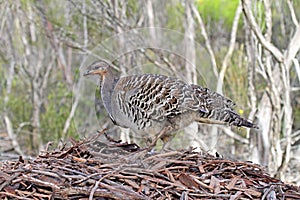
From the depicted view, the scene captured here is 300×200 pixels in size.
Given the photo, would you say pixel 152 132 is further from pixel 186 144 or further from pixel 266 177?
pixel 266 177

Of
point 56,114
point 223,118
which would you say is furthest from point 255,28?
point 56,114

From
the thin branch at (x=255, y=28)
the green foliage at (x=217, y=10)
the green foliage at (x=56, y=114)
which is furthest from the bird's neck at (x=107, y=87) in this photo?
the green foliage at (x=217, y=10)

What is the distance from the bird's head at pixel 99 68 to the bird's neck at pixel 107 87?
1 centimetres

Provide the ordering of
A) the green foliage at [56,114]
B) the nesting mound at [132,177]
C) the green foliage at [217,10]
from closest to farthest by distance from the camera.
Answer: the nesting mound at [132,177] → the green foliage at [56,114] → the green foliage at [217,10]

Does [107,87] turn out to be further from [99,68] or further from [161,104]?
[161,104]

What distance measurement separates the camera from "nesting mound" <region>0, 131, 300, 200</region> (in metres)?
1.17

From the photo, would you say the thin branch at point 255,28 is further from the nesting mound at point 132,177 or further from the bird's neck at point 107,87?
the nesting mound at point 132,177

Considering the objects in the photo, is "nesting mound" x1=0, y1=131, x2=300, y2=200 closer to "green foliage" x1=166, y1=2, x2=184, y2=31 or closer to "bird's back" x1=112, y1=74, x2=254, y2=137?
"bird's back" x1=112, y1=74, x2=254, y2=137

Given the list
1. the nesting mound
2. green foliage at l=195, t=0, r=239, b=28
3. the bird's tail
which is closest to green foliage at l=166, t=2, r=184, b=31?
green foliage at l=195, t=0, r=239, b=28

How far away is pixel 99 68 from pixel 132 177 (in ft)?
1.41

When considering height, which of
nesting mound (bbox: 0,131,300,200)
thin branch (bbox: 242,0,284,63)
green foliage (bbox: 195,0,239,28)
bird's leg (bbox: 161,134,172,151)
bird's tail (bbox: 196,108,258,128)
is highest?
green foliage (bbox: 195,0,239,28)

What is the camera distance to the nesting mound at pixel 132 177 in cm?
117

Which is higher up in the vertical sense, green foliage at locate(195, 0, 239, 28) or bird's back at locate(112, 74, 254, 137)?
green foliage at locate(195, 0, 239, 28)

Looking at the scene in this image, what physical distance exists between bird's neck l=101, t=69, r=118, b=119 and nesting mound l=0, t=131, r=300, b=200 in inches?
6.5
